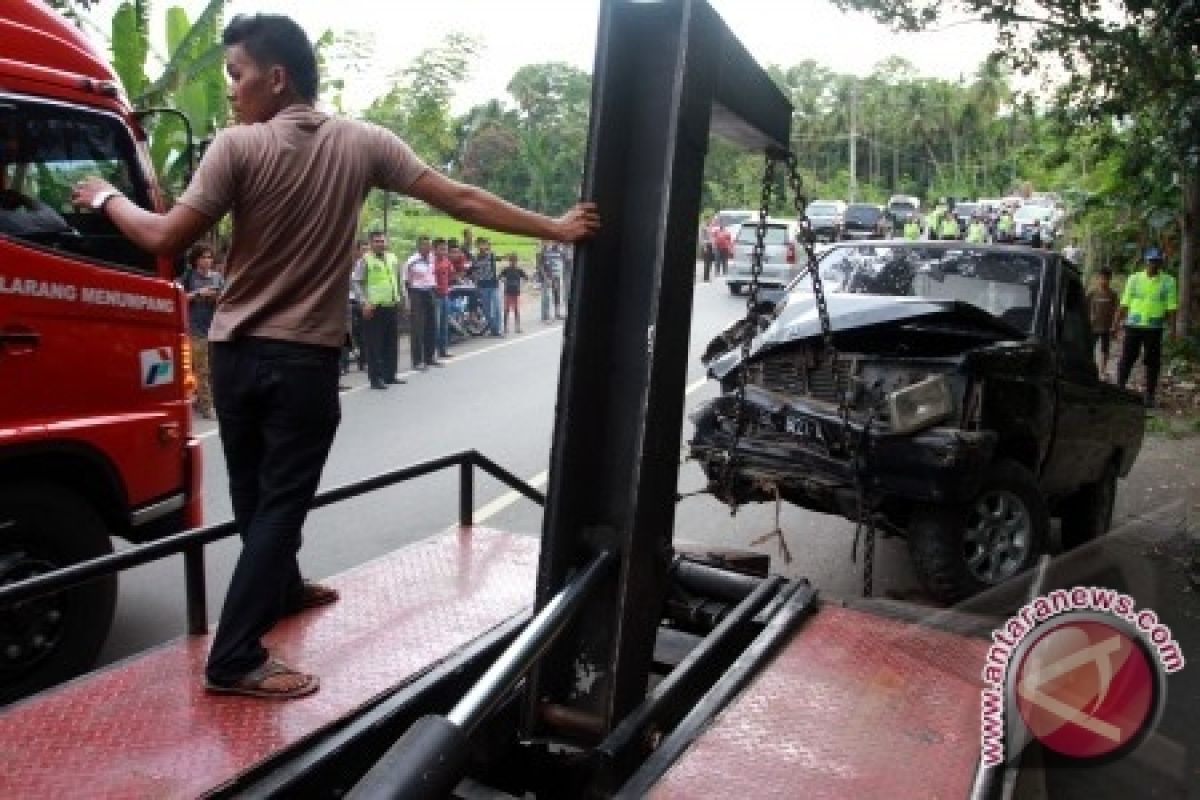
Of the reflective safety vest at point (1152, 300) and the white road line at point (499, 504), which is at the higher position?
the reflective safety vest at point (1152, 300)

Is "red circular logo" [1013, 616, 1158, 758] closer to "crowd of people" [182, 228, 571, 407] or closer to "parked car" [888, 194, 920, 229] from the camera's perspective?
"crowd of people" [182, 228, 571, 407]

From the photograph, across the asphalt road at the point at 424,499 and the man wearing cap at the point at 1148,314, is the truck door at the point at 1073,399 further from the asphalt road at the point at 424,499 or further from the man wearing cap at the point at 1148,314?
the man wearing cap at the point at 1148,314

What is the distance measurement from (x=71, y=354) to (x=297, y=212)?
194 centimetres

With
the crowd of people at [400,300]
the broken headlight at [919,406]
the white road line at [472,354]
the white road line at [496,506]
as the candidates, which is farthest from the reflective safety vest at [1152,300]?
the white road line at [472,354]

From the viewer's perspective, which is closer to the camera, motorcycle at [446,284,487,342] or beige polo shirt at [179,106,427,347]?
beige polo shirt at [179,106,427,347]

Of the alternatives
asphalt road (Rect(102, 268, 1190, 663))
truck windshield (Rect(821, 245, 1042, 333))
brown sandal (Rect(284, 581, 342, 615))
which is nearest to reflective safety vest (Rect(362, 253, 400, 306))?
asphalt road (Rect(102, 268, 1190, 663))

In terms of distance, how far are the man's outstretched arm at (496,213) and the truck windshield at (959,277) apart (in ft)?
13.9

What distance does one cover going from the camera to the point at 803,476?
5332 millimetres

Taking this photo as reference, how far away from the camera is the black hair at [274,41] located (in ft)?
8.87

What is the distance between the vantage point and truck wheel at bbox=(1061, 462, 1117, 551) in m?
6.94

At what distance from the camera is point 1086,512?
695 centimetres

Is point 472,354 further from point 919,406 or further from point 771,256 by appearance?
point 919,406

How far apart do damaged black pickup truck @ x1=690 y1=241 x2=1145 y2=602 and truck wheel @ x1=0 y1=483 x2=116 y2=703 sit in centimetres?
288

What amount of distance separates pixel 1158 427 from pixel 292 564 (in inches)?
420
